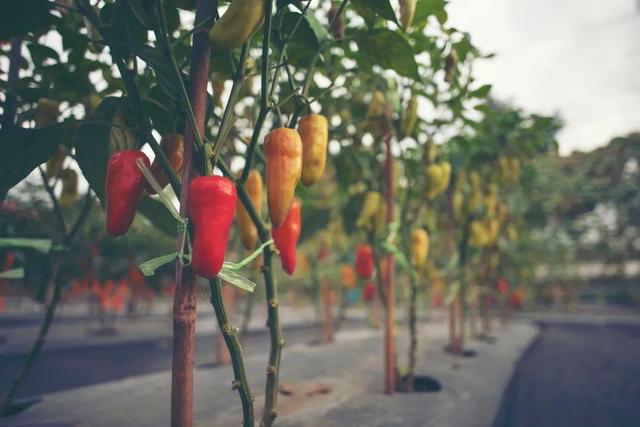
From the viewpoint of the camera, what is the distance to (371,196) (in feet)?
7.23

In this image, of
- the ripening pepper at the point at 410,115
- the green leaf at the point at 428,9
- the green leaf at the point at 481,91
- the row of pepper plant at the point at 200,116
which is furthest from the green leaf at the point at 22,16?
the green leaf at the point at 481,91

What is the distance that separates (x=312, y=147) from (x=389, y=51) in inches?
15.1

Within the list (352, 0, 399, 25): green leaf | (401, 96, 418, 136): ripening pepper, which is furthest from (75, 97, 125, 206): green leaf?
(401, 96, 418, 136): ripening pepper

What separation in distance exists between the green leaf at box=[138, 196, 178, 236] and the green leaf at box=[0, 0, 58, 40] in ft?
1.63

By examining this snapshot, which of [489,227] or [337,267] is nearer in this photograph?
[489,227]

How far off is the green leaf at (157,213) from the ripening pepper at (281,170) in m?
0.46

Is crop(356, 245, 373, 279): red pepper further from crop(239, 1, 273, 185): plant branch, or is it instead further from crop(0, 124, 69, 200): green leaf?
crop(0, 124, 69, 200): green leaf

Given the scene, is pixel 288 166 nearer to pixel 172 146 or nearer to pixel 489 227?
pixel 172 146

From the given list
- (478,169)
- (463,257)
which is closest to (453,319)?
(463,257)

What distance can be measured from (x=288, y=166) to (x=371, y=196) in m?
1.33

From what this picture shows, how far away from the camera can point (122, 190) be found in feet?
2.73

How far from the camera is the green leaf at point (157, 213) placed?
1.26 meters

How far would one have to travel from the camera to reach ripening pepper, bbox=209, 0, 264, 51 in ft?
2.50

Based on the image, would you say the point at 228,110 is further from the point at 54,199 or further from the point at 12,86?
the point at 54,199
